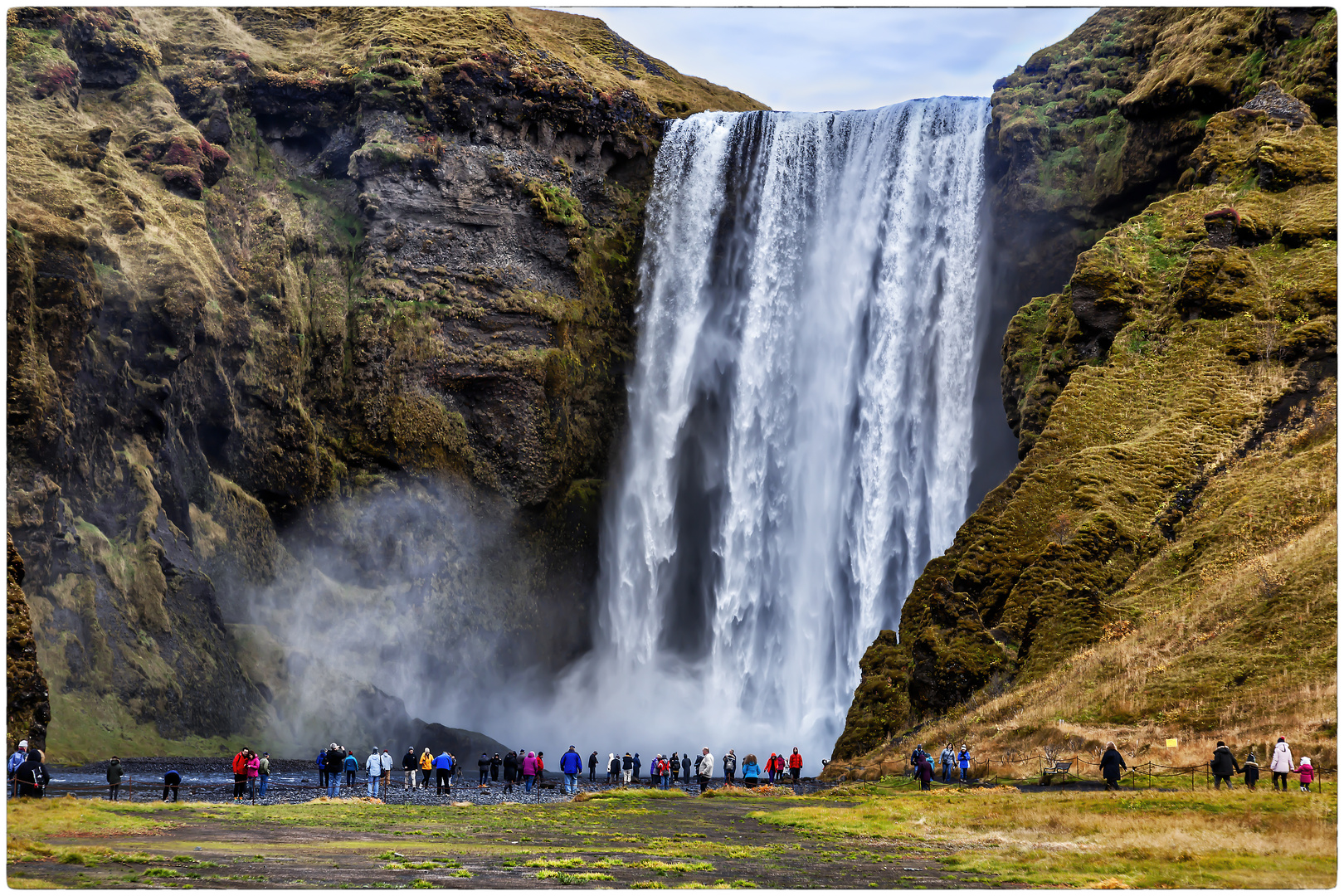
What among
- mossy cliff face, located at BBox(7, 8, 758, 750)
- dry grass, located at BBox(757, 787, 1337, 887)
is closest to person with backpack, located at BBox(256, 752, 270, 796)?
dry grass, located at BBox(757, 787, 1337, 887)

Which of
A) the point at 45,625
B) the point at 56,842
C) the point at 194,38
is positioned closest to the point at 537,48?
the point at 194,38

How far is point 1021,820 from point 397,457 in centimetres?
5077

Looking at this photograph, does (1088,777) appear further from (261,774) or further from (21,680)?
(21,680)

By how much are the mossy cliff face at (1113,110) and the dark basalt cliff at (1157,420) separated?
129 mm

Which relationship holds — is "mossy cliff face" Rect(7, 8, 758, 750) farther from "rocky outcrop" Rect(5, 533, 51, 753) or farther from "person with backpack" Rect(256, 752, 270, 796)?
"person with backpack" Rect(256, 752, 270, 796)

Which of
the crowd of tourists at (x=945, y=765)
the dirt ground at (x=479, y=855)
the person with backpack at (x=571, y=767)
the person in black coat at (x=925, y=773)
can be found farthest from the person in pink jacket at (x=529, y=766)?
the person in black coat at (x=925, y=773)

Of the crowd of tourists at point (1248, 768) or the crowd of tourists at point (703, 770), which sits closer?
the crowd of tourists at point (1248, 768)

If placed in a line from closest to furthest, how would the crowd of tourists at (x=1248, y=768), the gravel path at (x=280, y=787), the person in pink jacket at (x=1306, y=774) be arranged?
the person in pink jacket at (x=1306, y=774), the crowd of tourists at (x=1248, y=768), the gravel path at (x=280, y=787)

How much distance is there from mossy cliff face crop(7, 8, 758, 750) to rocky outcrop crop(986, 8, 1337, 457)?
26.3 meters

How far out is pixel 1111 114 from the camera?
57125 mm

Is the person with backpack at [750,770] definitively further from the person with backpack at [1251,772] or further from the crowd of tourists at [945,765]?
the person with backpack at [1251,772]

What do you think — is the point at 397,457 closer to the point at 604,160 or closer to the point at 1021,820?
the point at 604,160

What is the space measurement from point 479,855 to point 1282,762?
16.8 m

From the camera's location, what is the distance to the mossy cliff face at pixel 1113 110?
50.9m
